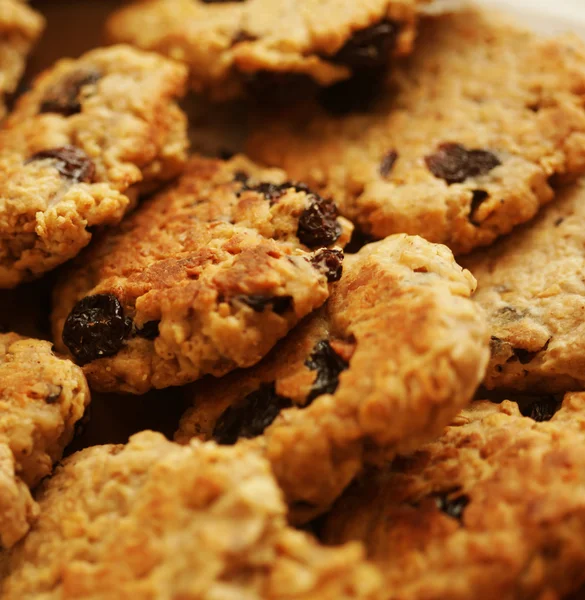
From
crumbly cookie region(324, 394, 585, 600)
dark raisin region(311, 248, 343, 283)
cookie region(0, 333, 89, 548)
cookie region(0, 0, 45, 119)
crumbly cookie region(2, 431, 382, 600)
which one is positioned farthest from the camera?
cookie region(0, 0, 45, 119)

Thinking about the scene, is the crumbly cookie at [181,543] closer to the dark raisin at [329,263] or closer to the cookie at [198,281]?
the cookie at [198,281]

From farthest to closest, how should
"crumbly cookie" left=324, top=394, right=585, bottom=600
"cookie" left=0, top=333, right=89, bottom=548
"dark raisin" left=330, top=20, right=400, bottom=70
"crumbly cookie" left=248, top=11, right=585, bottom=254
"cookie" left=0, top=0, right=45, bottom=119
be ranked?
1. "cookie" left=0, top=0, right=45, bottom=119
2. "dark raisin" left=330, top=20, right=400, bottom=70
3. "crumbly cookie" left=248, top=11, right=585, bottom=254
4. "cookie" left=0, top=333, right=89, bottom=548
5. "crumbly cookie" left=324, top=394, right=585, bottom=600

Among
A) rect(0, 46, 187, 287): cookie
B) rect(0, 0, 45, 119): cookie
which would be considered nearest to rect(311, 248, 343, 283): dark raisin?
rect(0, 46, 187, 287): cookie

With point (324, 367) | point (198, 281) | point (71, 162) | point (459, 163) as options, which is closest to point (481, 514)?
point (324, 367)

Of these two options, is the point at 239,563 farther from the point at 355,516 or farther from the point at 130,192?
the point at 130,192

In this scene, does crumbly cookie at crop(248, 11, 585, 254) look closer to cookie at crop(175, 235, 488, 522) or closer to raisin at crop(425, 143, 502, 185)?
raisin at crop(425, 143, 502, 185)

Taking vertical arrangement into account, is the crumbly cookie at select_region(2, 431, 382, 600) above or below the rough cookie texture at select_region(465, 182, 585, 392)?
below
